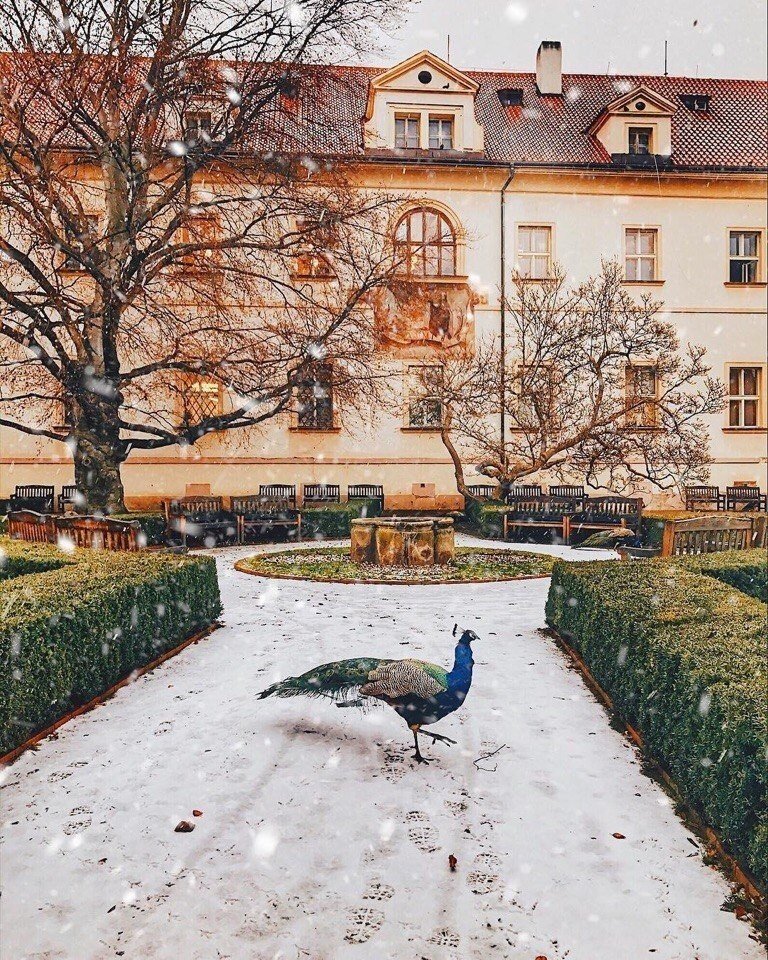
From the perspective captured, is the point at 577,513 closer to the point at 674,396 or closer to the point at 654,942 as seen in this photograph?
the point at 674,396

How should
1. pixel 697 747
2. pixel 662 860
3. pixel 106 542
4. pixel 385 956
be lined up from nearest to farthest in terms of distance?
pixel 385 956 → pixel 662 860 → pixel 697 747 → pixel 106 542

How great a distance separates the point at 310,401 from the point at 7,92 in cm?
1182

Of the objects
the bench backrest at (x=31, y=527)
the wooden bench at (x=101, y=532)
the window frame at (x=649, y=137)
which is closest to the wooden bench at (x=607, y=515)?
the wooden bench at (x=101, y=532)

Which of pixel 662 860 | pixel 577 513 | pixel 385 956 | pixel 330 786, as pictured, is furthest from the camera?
pixel 577 513

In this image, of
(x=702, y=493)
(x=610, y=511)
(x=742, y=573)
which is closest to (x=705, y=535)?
(x=742, y=573)

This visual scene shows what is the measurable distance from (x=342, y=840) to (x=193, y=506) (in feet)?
46.9

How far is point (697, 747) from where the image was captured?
380cm

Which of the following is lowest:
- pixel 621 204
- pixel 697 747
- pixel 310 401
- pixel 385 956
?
pixel 385 956

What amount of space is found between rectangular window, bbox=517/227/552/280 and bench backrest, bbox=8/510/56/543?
1620 centimetres

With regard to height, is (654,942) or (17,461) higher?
(17,461)

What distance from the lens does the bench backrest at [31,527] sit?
10164 mm

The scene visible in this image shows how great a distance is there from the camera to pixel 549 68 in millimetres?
24438

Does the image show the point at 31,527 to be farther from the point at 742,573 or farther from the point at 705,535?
the point at 705,535

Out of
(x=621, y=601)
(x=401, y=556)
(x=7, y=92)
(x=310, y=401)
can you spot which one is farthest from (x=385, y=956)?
(x=310, y=401)
